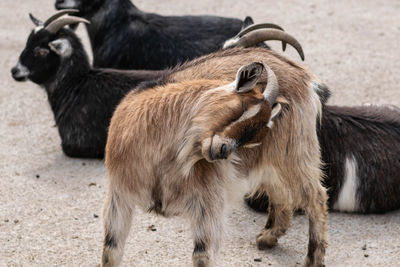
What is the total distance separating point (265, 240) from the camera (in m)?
4.28

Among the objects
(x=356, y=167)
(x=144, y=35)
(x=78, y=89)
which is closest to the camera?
(x=356, y=167)

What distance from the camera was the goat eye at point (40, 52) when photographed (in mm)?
5723

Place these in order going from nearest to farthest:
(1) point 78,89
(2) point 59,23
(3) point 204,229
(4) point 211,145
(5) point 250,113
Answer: (4) point 211,145
(5) point 250,113
(3) point 204,229
(2) point 59,23
(1) point 78,89

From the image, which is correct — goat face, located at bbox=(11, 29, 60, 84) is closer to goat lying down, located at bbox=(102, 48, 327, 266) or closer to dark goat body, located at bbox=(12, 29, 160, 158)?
dark goat body, located at bbox=(12, 29, 160, 158)

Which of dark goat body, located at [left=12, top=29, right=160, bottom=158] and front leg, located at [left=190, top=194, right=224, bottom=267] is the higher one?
front leg, located at [left=190, top=194, right=224, bottom=267]

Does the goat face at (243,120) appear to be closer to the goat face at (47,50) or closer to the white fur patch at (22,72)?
the goat face at (47,50)

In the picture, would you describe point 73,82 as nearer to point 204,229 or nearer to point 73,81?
point 73,81

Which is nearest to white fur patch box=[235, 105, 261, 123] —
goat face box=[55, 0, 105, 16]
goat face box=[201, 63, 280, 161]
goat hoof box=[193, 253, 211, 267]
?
goat face box=[201, 63, 280, 161]

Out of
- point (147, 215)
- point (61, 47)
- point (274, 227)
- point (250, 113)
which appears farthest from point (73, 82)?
point (250, 113)

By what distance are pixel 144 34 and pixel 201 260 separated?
11.3 ft

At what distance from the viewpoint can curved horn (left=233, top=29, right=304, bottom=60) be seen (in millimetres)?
4141

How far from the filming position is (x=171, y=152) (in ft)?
11.0

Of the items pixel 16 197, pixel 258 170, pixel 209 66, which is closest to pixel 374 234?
pixel 258 170

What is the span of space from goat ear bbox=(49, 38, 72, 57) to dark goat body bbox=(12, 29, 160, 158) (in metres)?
0.03
